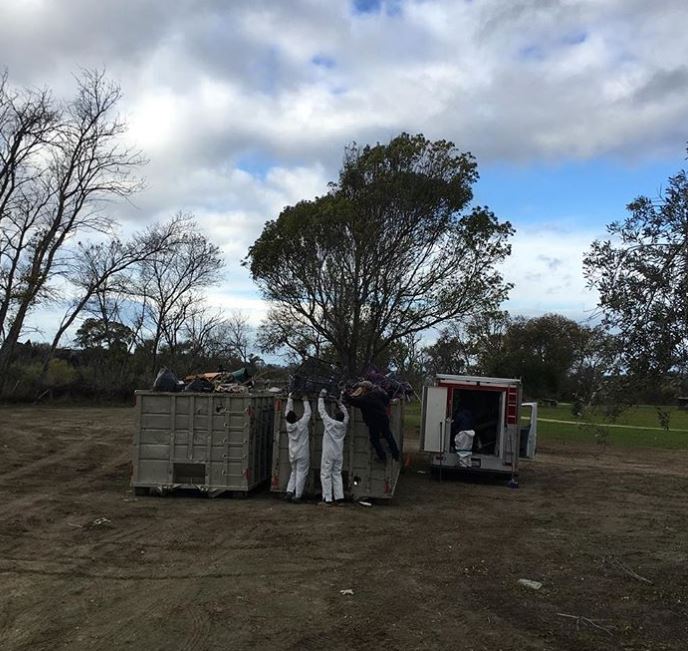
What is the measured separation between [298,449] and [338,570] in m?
4.63

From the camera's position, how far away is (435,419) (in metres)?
16.0

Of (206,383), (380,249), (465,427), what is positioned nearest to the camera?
(206,383)

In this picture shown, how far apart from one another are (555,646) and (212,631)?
109 inches

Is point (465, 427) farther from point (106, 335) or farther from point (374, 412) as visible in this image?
point (106, 335)

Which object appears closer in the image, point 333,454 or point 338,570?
point 338,570

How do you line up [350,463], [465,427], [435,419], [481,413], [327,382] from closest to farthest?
1. [350,463]
2. [327,382]
3. [435,419]
4. [465,427]
5. [481,413]

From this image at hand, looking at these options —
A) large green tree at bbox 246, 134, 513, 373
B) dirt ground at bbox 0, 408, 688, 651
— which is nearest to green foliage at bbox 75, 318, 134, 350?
large green tree at bbox 246, 134, 513, 373

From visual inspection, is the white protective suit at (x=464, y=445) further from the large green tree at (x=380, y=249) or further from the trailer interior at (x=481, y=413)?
the large green tree at (x=380, y=249)

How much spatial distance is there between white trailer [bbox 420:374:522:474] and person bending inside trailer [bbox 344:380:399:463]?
11.7 feet

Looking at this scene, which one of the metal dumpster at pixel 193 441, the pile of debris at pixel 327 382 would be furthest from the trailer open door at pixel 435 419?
the metal dumpster at pixel 193 441

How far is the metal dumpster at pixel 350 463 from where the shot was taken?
12.6m

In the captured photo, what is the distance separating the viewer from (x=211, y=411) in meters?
12.8

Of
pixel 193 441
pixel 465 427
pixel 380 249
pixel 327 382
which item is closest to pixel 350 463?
pixel 327 382

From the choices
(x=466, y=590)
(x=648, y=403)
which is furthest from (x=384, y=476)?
(x=648, y=403)
